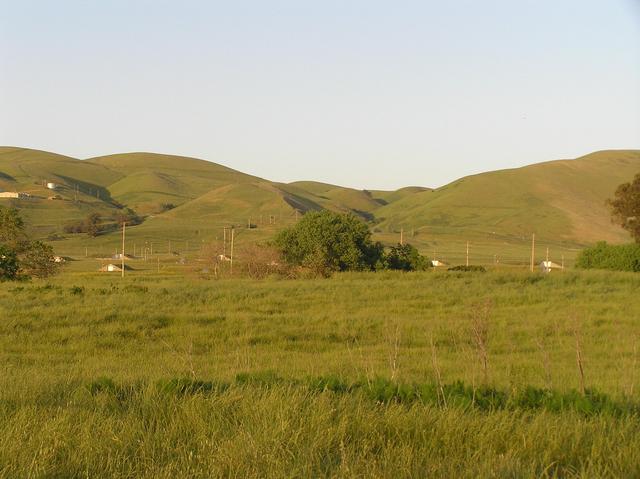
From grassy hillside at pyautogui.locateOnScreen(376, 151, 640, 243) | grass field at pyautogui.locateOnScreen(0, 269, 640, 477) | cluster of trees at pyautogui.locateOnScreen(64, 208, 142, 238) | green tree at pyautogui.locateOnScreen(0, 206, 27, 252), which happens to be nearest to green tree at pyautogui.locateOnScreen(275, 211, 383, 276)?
green tree at pyautogui.locateOnScreen(0, 206, 27, 252)

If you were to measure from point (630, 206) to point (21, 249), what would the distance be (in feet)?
128

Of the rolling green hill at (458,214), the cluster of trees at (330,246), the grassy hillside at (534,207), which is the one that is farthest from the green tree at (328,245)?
the grassy hillside at (534,207)

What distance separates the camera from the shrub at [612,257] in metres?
50.2

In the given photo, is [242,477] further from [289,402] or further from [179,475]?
[289,402]

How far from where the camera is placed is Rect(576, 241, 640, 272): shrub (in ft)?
165

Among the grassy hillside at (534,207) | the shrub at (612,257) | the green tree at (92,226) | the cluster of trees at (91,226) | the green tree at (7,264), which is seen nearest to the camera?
the green tree at (7,264)

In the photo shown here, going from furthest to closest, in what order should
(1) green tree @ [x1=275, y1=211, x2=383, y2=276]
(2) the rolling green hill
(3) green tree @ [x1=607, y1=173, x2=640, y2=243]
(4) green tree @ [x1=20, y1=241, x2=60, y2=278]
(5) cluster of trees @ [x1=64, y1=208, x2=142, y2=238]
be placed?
(2) the rolling green hill → (5) cluster of trees @ [x1=64, y1=208, x2=142, y2=238] → (3) green tree @ [x1=607, y1=173, x2=640, y2=243] → (1) green tree @ [x1=275, y1=211, x2=383, y2=276] → (4) green tree @ [x1=20, y1=241, x2=60, y2=278]

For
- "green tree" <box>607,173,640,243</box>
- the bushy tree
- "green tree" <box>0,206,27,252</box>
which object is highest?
"green tree" <box>607,173,640,243</box>

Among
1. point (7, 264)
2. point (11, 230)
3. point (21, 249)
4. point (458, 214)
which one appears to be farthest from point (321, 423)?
point (458, 214)

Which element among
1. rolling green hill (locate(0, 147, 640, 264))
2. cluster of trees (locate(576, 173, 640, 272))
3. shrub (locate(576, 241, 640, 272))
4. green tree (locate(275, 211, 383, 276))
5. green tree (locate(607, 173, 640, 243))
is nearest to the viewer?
green tree (locate(275, 211, 383, 276))

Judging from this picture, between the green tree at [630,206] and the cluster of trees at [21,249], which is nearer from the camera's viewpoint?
the cluster of trees at [21,249]

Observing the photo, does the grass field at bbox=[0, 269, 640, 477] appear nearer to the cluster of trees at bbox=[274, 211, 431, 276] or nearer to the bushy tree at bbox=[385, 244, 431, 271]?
the cluster of trees at bbox=[274, 211, 431, 276]

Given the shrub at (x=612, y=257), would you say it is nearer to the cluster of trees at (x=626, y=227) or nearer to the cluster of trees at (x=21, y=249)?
the cluster of trees at (x=626, y=227)

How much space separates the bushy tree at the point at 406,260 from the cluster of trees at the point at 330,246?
1.06m
